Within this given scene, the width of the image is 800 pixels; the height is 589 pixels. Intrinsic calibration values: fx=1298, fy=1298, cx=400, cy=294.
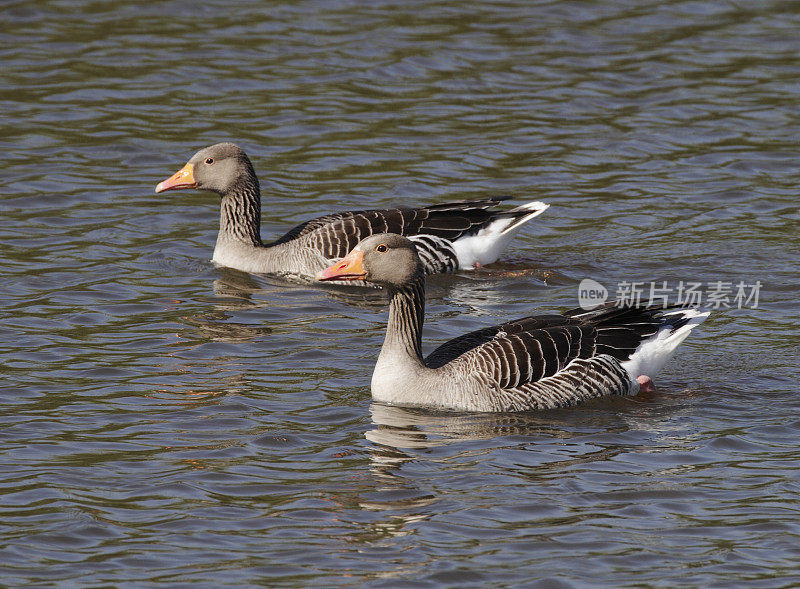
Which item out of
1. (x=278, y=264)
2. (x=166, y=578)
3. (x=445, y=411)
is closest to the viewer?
(x=166, y=578)

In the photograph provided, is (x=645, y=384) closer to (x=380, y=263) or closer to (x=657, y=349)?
(x=657, y=349)

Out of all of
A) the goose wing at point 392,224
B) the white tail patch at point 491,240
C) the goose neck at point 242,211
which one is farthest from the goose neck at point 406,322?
the goose neck at point 242,211

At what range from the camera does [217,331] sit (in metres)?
13.4

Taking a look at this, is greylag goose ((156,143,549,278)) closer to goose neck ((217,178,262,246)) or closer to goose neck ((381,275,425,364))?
goose neck ((217,178,262,246))

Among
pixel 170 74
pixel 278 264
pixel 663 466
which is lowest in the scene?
pixel 663 466

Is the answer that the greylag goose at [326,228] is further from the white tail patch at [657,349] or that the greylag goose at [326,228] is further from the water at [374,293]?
the white tail patch at [657,349]

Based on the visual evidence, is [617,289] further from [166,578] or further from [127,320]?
[166,578]

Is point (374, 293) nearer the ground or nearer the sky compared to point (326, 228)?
nearer the ground

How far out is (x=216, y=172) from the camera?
16.0m

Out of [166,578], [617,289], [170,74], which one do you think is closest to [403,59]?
[170,74]

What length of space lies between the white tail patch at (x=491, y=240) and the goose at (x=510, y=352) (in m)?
3.62

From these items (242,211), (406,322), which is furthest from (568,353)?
(242,211)

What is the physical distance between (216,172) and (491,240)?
11.5 ft

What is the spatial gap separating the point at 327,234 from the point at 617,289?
344 cm
